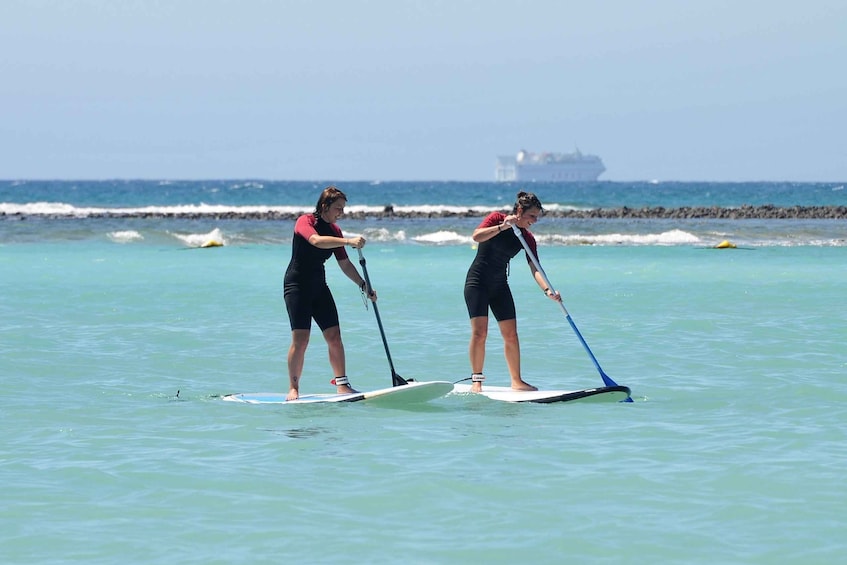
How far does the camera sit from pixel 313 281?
10.2m

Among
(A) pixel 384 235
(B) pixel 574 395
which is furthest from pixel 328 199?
(A) pixel 384 235

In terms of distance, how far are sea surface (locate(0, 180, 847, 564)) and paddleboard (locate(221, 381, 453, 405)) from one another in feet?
0.34

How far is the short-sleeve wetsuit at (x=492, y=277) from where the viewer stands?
10.8 m

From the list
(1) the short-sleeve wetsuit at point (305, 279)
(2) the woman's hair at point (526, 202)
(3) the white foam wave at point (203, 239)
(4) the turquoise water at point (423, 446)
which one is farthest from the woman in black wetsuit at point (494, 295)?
(3) the white foam wave at point (203, 239)

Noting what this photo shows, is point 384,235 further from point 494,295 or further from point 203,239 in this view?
point 494,295

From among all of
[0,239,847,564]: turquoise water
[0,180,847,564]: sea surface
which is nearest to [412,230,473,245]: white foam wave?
[0,180,847,564]: sea surface

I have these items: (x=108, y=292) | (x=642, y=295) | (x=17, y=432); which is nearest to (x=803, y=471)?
(x=17, y=432)

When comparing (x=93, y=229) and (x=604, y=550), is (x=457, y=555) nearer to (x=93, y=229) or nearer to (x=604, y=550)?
Answer: (x=604, y=550)

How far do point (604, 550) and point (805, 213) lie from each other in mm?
57070

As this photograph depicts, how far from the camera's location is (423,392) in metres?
10.1

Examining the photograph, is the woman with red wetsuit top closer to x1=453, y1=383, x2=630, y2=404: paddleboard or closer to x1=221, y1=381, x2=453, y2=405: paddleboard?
x1=221, y1=381, x2=453, y2=405: paddleboard

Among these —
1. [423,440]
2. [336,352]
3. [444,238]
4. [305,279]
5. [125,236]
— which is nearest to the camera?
[423,440]

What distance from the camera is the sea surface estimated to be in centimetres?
638

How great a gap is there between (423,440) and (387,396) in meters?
1.39
